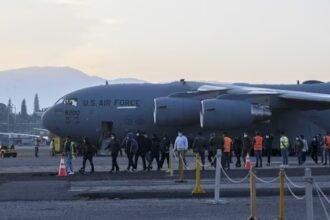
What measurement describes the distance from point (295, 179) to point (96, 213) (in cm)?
1025

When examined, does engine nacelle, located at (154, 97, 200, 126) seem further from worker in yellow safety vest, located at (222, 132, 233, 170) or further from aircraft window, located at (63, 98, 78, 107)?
worker in yellow safety vest, located at (222, 132, 233, 170)

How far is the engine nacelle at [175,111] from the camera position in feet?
141

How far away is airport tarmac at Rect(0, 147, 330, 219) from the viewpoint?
1633 centimetres

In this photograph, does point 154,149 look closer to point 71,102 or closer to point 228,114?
point 228,114

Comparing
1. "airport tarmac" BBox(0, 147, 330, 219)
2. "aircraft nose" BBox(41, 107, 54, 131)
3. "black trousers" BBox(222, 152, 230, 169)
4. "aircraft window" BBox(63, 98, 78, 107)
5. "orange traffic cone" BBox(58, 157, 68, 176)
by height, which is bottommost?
"airport tarmac" BBox(0, 147, 330, 219)

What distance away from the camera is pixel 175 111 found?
43.2 metres

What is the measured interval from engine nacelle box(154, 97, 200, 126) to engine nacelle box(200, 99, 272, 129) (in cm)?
108

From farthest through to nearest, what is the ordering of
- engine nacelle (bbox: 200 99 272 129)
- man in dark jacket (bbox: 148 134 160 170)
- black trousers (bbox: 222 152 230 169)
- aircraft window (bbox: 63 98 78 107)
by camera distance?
aircraft window (bbox: 63 98 78 107) → engine nacelle (bbox: 200 99 272 129) → man in dark jacket (bbox: 148 134 160 170) → black trousers (bbox: 222 152 230 169)

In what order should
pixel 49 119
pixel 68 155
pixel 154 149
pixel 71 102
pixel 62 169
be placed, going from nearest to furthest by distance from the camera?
pixel 62 169 < pixel 68 155 < pixel 154 149 < pixel 71 102 < pixel 49 119

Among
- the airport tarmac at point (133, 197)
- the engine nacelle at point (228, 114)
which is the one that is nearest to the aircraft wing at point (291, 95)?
the engine nacelle at point (228, 114)

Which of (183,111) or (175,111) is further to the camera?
(183,111)

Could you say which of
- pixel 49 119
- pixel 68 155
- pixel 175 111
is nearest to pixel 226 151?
pixel 68 155

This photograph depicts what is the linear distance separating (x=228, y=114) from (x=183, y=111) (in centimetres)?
245

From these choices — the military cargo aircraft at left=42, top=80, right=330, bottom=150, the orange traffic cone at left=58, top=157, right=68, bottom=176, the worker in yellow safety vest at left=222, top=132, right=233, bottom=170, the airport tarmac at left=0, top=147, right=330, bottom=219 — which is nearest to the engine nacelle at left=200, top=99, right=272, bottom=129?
the military cargo aircraft at left=42, top=80, right=330, bottom=150
